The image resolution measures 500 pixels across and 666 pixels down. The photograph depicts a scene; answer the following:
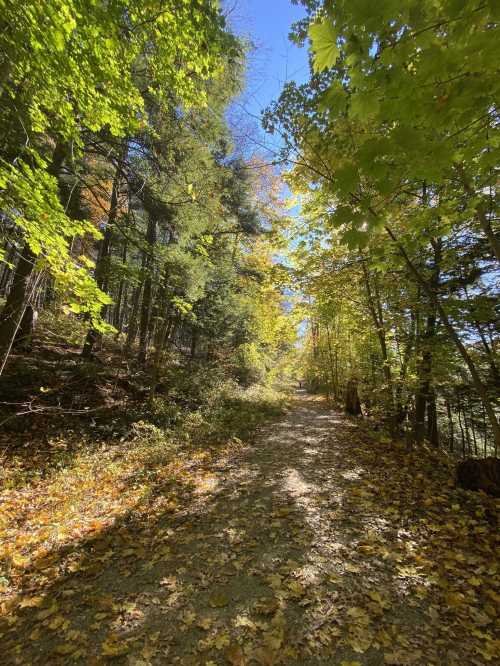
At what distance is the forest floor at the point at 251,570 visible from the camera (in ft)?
7.84

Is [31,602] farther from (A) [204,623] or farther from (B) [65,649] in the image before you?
(A) [204,623]

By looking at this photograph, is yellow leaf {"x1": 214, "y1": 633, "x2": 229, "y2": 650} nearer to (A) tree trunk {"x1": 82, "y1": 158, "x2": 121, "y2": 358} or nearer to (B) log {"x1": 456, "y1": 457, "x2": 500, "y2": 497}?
(B) log {"x1": 456, "y1": 457, "x2": 500, "y2": 497}

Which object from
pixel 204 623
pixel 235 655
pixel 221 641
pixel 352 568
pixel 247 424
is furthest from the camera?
pixel 247 424

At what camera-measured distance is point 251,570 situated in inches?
127

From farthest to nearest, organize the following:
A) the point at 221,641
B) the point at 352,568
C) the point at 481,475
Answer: the point at 481,475, the point at 352,568, the point at 221,641

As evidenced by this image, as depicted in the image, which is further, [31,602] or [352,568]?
[352,568]

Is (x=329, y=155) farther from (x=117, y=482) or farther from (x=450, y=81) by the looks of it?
(x=117, y=482)

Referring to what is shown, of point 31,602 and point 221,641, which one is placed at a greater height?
point 221,641

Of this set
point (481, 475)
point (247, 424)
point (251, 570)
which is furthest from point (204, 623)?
point (247, 424)

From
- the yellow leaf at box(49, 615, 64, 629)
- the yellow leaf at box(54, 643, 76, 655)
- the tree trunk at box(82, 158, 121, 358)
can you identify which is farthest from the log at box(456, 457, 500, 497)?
the tree trunk at box(82, 158, 121, 358)

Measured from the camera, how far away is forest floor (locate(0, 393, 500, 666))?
2389 mm

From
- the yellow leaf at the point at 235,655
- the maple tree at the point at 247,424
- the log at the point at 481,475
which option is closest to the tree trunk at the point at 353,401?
the maple tree at the point at 247,424

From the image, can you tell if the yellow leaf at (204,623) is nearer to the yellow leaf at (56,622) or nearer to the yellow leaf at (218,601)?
the yellow leaf at (218,601)

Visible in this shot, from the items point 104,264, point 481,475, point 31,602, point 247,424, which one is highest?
point 104,264
